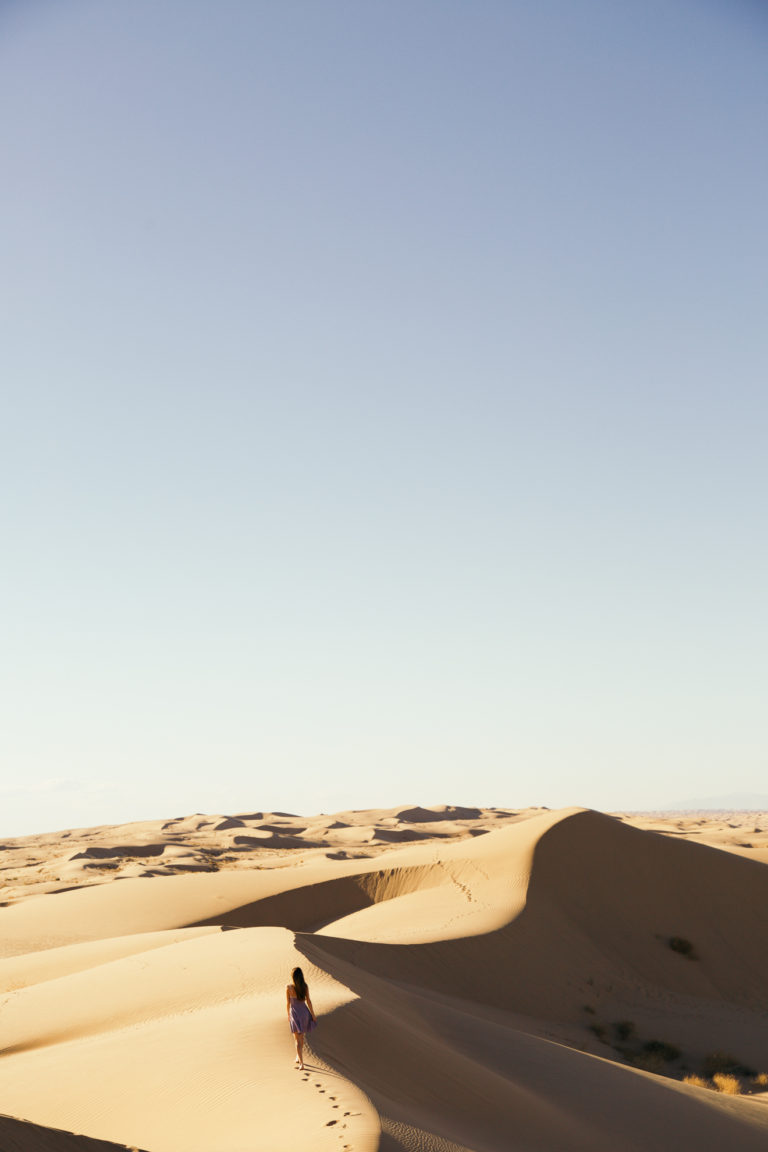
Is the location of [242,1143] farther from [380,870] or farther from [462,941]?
[380,870]

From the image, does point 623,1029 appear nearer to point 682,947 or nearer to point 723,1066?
point 723,1066

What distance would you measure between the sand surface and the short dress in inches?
13.3

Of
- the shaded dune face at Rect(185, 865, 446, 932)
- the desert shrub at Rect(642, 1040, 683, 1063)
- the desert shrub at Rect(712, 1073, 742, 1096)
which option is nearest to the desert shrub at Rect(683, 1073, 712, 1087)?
the desert shrub at Rect(712, 1073, 742, 1096)

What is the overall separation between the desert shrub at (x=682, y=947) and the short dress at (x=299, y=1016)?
1666cm

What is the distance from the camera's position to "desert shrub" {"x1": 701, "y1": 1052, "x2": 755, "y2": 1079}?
16.5m

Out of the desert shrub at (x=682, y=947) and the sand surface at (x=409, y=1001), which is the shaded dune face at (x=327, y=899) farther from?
the desert shrub at (x=682, y=947)

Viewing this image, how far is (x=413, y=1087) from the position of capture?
982 cm

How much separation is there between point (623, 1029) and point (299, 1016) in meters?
11.8

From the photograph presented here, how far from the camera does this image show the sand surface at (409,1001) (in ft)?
29.0

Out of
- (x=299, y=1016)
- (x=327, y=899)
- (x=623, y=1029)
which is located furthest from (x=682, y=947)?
(x=299, y=1016)

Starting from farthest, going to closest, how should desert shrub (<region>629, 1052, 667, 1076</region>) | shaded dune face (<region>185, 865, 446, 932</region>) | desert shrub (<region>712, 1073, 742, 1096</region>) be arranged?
shaded dune face (<region>185, 865, 446, 932</region>) → desert shrub (<region>629, 1052, 667, 1076</region>) → desert shrub (<region>712, 1073, 742, 1096</region>)

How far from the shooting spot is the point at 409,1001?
46.9 feet

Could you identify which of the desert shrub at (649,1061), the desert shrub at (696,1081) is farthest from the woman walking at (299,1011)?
the desert shrub at (649,1061)

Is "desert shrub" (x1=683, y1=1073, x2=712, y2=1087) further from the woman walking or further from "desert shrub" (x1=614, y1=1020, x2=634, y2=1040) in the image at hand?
the woman walking
